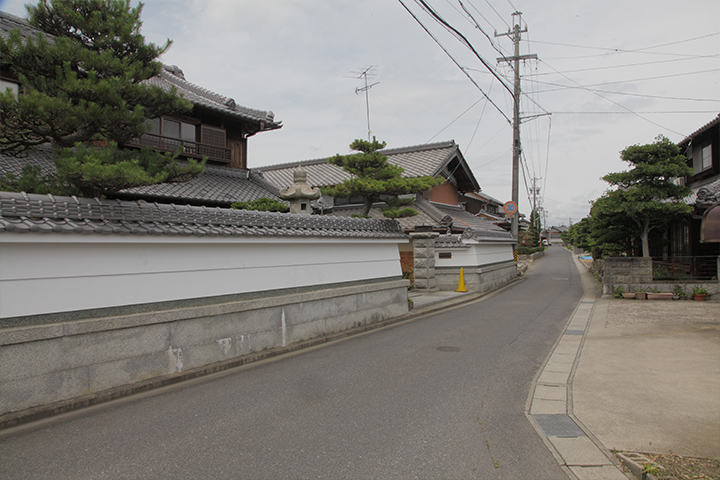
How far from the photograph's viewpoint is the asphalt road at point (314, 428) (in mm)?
4086

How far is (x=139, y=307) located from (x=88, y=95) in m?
3.29

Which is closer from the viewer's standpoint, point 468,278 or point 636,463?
point 636,463

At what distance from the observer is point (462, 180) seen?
92.1 feet

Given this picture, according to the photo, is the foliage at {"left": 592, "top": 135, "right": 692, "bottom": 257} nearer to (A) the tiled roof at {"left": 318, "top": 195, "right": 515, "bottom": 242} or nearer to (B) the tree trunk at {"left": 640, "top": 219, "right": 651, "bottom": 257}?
(B) the tree trunk at {"left": 640, "top": 219, "right": 651, "bottom": 257}

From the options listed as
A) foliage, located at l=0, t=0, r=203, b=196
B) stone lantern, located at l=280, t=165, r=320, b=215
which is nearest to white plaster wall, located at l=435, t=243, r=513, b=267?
stone lantern, located at l=280, t=165, r=320, b=215

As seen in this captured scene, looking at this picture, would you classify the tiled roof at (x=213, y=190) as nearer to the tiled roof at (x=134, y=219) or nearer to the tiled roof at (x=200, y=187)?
the tiled roof at (x=200, y=187)

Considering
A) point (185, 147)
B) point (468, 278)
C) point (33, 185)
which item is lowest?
point (468, 278)

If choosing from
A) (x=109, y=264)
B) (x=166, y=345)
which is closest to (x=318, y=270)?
(x=166, y=345)

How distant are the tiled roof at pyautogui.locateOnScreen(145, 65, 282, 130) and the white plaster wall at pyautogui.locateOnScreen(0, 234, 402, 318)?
350 inches

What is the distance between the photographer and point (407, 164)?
2450 cm

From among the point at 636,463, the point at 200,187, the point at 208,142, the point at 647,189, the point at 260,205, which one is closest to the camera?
the point at 636,463

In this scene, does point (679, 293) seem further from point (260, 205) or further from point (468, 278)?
point (260, 205)

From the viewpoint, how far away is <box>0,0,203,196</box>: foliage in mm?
5871

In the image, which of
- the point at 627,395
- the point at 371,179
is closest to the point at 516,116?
the point at 371,179
